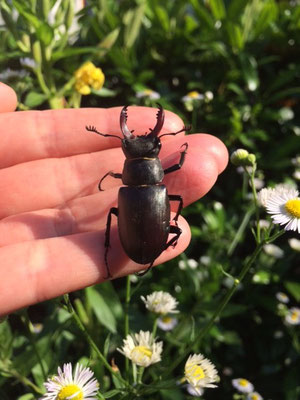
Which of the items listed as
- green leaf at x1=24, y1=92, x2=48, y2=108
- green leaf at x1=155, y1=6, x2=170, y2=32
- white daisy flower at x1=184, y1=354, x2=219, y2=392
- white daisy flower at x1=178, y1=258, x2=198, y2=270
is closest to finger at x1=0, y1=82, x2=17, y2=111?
green leaf at x1=24, y1=92, x2=48, y2=108

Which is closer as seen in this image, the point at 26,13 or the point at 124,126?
the point at 124,126

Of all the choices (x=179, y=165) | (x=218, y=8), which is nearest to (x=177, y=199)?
(x=179, y=165)

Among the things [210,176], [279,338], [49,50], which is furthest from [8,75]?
[279,338]

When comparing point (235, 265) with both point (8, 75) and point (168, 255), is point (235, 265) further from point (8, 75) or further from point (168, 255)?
point (8, 75)

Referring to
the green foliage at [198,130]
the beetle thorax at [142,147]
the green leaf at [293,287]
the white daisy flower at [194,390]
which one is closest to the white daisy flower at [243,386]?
the green foliage at [198,130]

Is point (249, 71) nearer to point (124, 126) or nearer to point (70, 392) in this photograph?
point (124, 126)

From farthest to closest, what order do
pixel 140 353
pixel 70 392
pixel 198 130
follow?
pixel 198 130 → pixel 140 353 → pixel 70 392

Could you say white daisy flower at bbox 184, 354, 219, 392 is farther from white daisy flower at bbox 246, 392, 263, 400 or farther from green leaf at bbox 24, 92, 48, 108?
green leaf at bbox 24, 92, 48, 108
